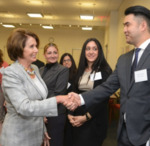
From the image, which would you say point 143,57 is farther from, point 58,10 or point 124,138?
point 58,10

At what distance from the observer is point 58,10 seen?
8.70 metres

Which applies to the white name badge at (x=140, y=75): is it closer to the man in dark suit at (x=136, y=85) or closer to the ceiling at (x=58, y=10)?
the man in dark suit at (x=136, y=85)

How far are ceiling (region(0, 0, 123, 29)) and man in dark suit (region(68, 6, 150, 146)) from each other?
19.6 feet

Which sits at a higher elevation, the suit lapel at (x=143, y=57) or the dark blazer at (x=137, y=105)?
the suit lapel at (x=143, y=57)

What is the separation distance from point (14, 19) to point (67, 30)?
3.66m

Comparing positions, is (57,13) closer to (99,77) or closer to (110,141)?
(110,141)

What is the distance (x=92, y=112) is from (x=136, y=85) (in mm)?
798

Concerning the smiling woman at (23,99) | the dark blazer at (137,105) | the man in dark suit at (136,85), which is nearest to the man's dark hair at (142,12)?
the man in dark suit at (136,85)

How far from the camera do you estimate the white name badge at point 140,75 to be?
142 cm

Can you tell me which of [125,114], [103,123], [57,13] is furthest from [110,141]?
[57,13]

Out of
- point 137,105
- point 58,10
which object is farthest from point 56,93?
point 58,10

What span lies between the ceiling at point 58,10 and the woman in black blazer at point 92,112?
5.44 m

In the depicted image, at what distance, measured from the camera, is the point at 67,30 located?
12766 mm

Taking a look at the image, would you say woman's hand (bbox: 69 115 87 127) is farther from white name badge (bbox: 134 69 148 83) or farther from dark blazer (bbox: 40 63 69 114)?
white name badge (bbox: 134 69 148 83)
